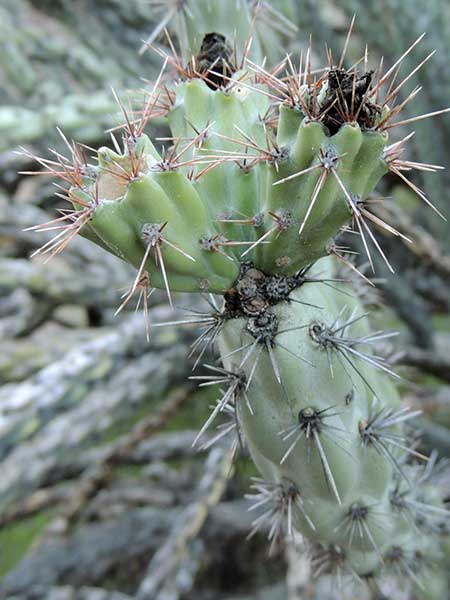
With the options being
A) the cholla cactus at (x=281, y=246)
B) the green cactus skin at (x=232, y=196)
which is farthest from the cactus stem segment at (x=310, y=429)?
the green cactus skin at (x=232, y=196)

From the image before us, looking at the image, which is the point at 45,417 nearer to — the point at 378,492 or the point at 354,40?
the point at 378,492

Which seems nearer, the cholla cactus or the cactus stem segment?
the cholla cactus

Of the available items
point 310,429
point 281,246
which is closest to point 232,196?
point 281,246

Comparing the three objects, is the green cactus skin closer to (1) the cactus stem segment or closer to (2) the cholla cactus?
(2) the cholla cactus

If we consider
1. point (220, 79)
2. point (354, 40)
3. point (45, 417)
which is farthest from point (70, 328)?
point (354, 40)

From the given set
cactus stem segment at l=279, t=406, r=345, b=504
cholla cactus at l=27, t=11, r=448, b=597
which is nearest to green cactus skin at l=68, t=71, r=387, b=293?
cholla cactus at l=27, t=11, r=448, b=597

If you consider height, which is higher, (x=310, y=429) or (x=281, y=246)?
(x=281, y=246)

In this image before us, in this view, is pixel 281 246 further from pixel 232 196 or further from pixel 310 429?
pixel 310 429

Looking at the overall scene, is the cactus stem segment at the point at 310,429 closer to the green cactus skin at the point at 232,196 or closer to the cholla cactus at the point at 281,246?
the cholla cactus at the point at 281,246
